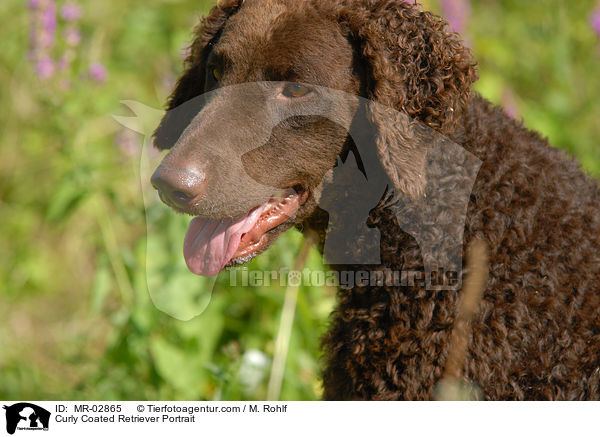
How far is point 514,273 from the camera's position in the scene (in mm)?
1970

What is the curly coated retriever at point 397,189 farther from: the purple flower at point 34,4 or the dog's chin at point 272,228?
the purple flower at point 34,4

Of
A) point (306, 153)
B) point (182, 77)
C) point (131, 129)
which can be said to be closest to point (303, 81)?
point (306, 153)

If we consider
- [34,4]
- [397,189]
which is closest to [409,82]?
[397,189]

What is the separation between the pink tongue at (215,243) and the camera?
2127 mm

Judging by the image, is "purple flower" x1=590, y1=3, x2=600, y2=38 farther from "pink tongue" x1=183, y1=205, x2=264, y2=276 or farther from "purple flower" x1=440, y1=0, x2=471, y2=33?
"pink tongue" x1=183, y1=205, x2=264, y2=276

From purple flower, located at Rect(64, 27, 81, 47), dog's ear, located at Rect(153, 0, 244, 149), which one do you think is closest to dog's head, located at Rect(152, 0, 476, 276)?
dog's ear, located at Rect(153, 0, 244, 149)

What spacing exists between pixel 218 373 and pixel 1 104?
3.34 meters

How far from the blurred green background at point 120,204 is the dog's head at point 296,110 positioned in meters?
0.63

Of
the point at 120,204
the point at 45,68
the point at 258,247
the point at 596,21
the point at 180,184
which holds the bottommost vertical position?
the point at 258,247

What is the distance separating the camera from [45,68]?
2.91 meters

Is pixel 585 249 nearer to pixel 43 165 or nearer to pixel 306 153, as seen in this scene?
pixel 306 153

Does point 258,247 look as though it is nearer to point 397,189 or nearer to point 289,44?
point 397,189
